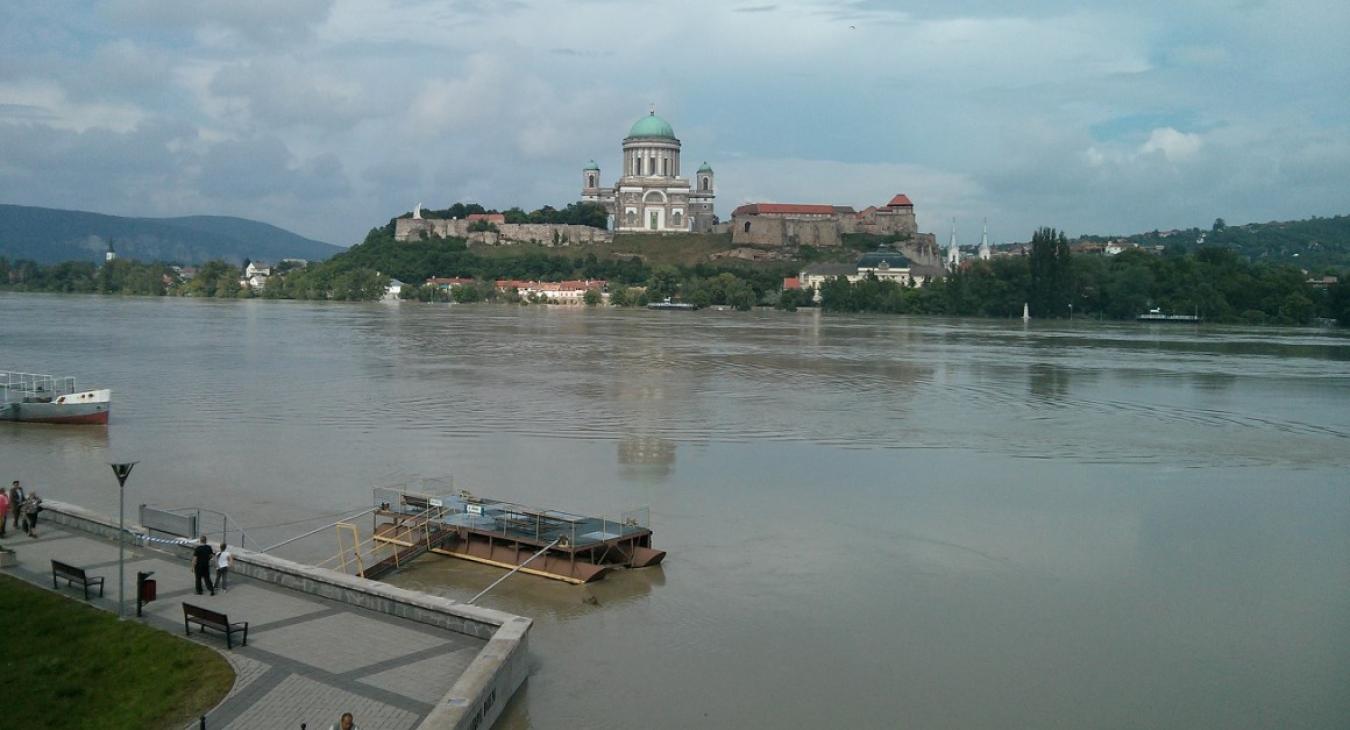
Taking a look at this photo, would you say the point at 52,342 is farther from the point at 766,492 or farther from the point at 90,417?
the point at 766,492

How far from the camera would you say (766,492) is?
1738 centimetres

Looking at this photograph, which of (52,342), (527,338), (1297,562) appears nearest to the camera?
(1297,562)

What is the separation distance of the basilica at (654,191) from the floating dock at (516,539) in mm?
133294

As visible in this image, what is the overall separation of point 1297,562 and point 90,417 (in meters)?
21.5

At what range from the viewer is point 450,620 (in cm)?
930

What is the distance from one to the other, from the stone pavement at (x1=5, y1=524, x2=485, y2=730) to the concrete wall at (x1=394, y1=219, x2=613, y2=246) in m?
131

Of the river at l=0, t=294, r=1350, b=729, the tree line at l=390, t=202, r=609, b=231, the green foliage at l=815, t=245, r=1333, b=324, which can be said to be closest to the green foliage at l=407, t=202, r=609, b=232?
the tree line at l=390, t=202, r=609, b=231

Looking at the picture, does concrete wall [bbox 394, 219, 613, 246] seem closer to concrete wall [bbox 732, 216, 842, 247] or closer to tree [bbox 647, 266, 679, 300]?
concrete wall [bbox 732, 216, 842, 247]

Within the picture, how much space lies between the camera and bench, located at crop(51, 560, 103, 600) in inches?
384

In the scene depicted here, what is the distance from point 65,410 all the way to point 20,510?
11834 millimetres

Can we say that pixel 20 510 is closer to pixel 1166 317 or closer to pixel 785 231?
pixel 1166 317

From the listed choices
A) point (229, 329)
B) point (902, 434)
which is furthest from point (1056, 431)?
point (229, 329)

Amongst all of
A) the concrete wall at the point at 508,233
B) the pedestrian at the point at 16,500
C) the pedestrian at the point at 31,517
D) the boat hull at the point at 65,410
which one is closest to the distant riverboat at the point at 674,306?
the concrete wall at the point at 508,233

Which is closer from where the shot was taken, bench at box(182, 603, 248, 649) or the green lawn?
the green lawn
